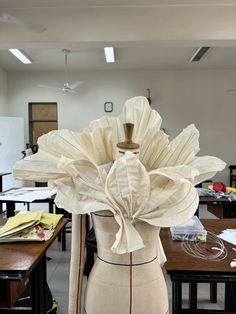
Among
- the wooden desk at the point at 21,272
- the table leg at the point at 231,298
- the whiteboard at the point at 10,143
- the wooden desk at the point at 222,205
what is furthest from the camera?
the whiteboard at the point at 10,143

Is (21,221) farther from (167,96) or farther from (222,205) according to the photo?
(167,96)

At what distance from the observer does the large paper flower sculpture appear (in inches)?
25.9

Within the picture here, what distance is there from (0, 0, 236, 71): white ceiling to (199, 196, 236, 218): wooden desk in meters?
2.30

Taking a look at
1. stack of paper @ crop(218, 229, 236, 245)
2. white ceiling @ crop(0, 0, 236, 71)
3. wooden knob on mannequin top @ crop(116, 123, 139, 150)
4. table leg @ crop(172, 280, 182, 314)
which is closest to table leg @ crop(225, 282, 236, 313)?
stack of paper @ crop(218, 229, 236, 245)

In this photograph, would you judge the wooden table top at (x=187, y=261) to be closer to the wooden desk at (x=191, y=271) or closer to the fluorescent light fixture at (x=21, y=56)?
the wooden desk at (x=191, y=271)

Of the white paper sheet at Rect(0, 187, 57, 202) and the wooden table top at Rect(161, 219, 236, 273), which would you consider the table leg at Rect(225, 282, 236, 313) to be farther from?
the white paper sheet at Rect(0, 187, 57, 202)

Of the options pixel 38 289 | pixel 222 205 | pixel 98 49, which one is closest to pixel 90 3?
pixel 98 49

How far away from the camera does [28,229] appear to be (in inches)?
59.4

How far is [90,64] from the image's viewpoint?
6703 millimetres

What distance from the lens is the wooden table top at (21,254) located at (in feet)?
3.82

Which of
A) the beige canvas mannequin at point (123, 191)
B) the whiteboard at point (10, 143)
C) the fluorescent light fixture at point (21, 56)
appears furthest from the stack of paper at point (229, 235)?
the whiteboard at point (10, 143)

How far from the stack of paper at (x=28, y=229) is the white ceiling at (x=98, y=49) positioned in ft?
10.2

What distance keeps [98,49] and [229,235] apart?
480cm

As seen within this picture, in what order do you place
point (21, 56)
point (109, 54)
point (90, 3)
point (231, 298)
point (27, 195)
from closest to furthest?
point (231, 298) < point (27, 195) < point (90, 3) < point (109, 54) < point (21, 56)
